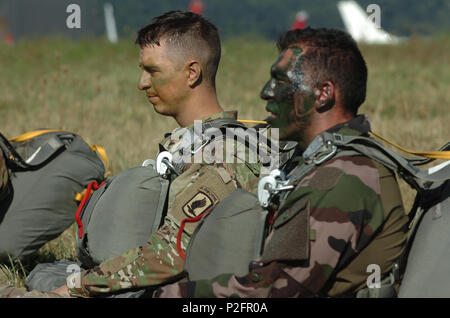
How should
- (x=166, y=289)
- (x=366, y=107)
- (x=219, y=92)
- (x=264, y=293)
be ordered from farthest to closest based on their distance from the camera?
(x=219, y=92) < (x=366, y=107) < (x=166, y=289) < (x=264, y=293)

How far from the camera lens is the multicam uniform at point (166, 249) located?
319cm

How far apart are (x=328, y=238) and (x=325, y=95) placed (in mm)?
650

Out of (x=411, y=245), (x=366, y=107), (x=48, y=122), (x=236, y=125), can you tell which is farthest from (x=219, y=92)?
(x=411, y=245)

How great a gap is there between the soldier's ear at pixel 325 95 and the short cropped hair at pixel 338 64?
2 centimetres

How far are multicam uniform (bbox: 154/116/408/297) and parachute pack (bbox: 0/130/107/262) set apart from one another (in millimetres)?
2039

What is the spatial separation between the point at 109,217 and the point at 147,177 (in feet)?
0.88

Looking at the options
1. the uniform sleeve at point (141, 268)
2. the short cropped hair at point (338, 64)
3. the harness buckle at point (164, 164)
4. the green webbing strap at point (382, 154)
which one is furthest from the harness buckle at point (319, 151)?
the harness buckle at point (164, 164)

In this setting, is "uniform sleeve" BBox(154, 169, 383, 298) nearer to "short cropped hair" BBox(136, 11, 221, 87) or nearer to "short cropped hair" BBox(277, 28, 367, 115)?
"short cropped hair" BBox(277, 28, 367, 115)

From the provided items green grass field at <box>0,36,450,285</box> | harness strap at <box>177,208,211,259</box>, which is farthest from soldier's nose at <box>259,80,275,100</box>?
green grass field at <box>0,36,450,285</box>

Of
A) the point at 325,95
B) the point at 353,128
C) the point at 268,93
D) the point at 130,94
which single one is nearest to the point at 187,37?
the point at 268,93

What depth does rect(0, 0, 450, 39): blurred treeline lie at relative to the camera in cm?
1551

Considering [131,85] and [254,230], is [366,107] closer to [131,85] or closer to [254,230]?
[131,85]

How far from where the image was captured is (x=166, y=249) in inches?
126

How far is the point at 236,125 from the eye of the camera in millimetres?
3533
